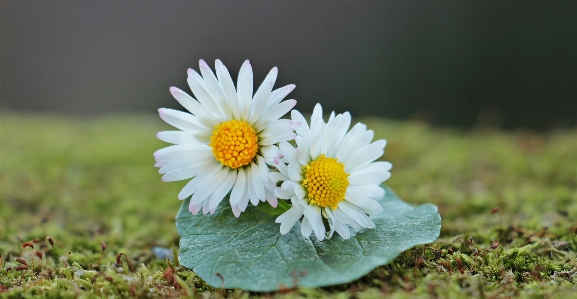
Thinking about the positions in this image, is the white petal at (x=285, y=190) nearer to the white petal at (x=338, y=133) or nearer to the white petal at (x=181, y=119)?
the white petal at (x=338, y=133)

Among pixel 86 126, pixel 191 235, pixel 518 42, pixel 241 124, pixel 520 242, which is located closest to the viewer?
pixel 241 124

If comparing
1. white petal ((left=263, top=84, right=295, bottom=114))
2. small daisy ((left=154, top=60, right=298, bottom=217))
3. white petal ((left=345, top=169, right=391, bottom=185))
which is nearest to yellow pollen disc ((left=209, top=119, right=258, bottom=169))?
small daisy ((left=154, top=60, right=298, bottom=217))

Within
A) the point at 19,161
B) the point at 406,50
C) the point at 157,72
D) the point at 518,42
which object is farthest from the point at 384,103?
the point at 19,161

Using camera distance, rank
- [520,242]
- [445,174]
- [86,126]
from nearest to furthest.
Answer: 1. [520,242]
2. [445,174]
3. [86,126]

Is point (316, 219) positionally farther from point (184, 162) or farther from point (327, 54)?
point (327, 54)

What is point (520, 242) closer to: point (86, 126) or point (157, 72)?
point (86, 126)
